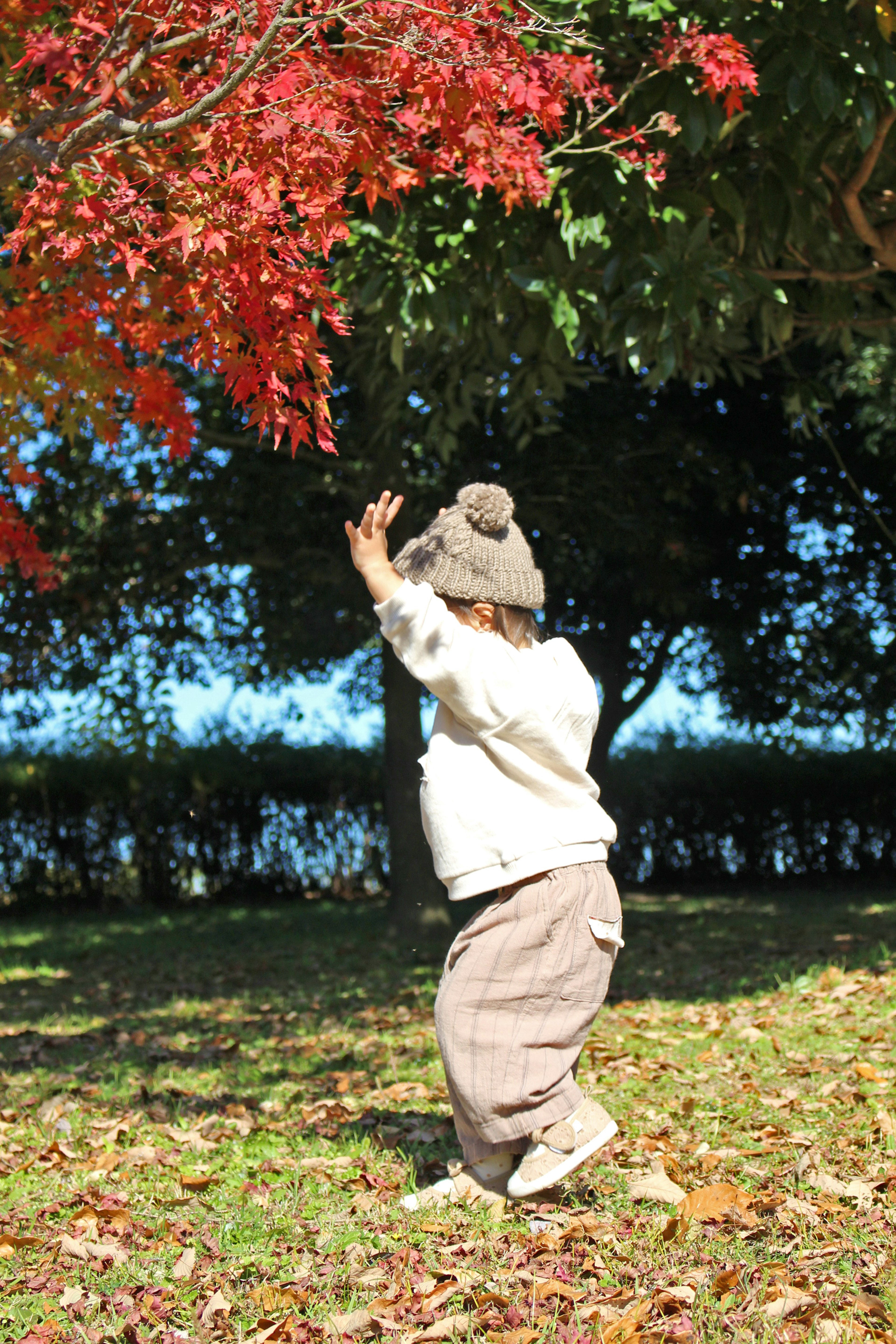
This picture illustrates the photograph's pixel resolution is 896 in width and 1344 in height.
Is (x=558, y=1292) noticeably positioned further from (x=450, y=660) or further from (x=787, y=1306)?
(x=450, y=660)

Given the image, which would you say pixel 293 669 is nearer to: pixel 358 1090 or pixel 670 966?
pixel 670 966

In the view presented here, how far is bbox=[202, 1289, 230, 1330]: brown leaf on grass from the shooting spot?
7.62 ft

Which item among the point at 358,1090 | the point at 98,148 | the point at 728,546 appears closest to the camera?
the point at 98,148

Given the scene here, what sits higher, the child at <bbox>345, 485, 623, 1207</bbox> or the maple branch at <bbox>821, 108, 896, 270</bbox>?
the maple branch at <bbox>821, 108, 896, 270</bbox>

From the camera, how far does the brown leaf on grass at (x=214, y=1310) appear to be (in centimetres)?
→ 232

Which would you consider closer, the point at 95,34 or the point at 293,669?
the point at 95,34

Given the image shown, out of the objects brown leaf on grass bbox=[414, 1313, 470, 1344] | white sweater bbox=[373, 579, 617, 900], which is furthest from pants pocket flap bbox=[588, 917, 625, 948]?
brown leaf on grass bbox=[414, 1313, 470, 1344]

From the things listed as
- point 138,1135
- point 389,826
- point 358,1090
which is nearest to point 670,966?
point 389,826

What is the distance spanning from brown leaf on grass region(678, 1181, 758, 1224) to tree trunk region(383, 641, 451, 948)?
5542 millimetres

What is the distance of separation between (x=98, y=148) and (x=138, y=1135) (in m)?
3.04

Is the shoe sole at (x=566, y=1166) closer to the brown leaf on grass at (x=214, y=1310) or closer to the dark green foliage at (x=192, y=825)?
the brown leaf on grass at (x=214, y=1310)

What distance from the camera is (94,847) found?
12.5 m

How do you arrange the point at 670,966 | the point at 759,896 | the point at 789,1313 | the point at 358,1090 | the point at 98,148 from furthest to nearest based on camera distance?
the point at 759,896
the point at 670,966
the point at 358,1090
the point at 98,148
the point at 789,1313

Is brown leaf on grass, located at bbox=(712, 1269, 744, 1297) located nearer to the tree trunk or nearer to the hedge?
the tree trunk
